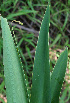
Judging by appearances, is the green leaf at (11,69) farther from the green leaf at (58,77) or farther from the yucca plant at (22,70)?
the green leaf at (58,77)

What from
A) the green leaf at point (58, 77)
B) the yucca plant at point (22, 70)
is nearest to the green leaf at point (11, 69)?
the yucca plant at point (22, 70)

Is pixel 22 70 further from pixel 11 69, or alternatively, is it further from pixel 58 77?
pixel 58 77

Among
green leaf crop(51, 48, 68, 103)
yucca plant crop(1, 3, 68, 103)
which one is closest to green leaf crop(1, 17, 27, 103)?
yucca plant crop(1, 3, 68, 103)

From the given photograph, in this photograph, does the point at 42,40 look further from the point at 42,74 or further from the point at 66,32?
the point at 66,32

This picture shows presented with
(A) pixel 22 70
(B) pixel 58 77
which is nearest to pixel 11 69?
(A) pixel 22 70

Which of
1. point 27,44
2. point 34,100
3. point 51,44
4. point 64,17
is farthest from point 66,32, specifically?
point 34,100
